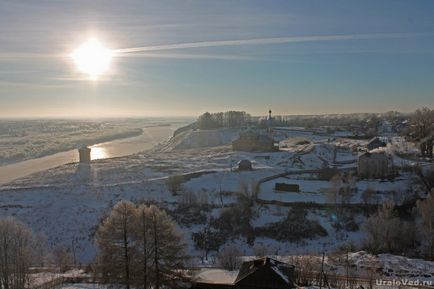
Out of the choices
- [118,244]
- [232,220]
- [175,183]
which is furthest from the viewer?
[175,183]

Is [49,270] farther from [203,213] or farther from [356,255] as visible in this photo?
[356,255]

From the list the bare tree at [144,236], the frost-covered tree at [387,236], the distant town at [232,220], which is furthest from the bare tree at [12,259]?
the frost-covered tree at [387,236]

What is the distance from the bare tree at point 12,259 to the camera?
57.5ft

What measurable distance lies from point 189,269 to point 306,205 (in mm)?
16398

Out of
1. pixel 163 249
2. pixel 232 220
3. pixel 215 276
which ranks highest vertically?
pixel 163 249

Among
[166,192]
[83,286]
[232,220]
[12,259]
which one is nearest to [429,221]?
[232,220]

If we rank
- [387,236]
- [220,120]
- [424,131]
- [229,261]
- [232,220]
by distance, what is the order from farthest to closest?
1. [220,120]
2. [424,131]
3. [232,220]
4. [387,236]
5. [229,261]

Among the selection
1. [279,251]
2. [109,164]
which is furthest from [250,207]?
[109,164]

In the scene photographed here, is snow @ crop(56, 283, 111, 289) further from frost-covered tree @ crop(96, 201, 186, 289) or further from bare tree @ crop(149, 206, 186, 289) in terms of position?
bare tree @ crop(149, 206, 186, 289)

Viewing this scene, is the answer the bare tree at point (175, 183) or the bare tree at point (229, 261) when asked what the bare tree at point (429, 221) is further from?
the bare tree at point (175, 183)

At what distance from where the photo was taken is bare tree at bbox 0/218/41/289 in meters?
17.5

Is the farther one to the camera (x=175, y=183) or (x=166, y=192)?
(x=175, y=183)

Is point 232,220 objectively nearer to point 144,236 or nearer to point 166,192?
point 166,192

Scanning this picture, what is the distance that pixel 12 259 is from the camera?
18.0 metres
